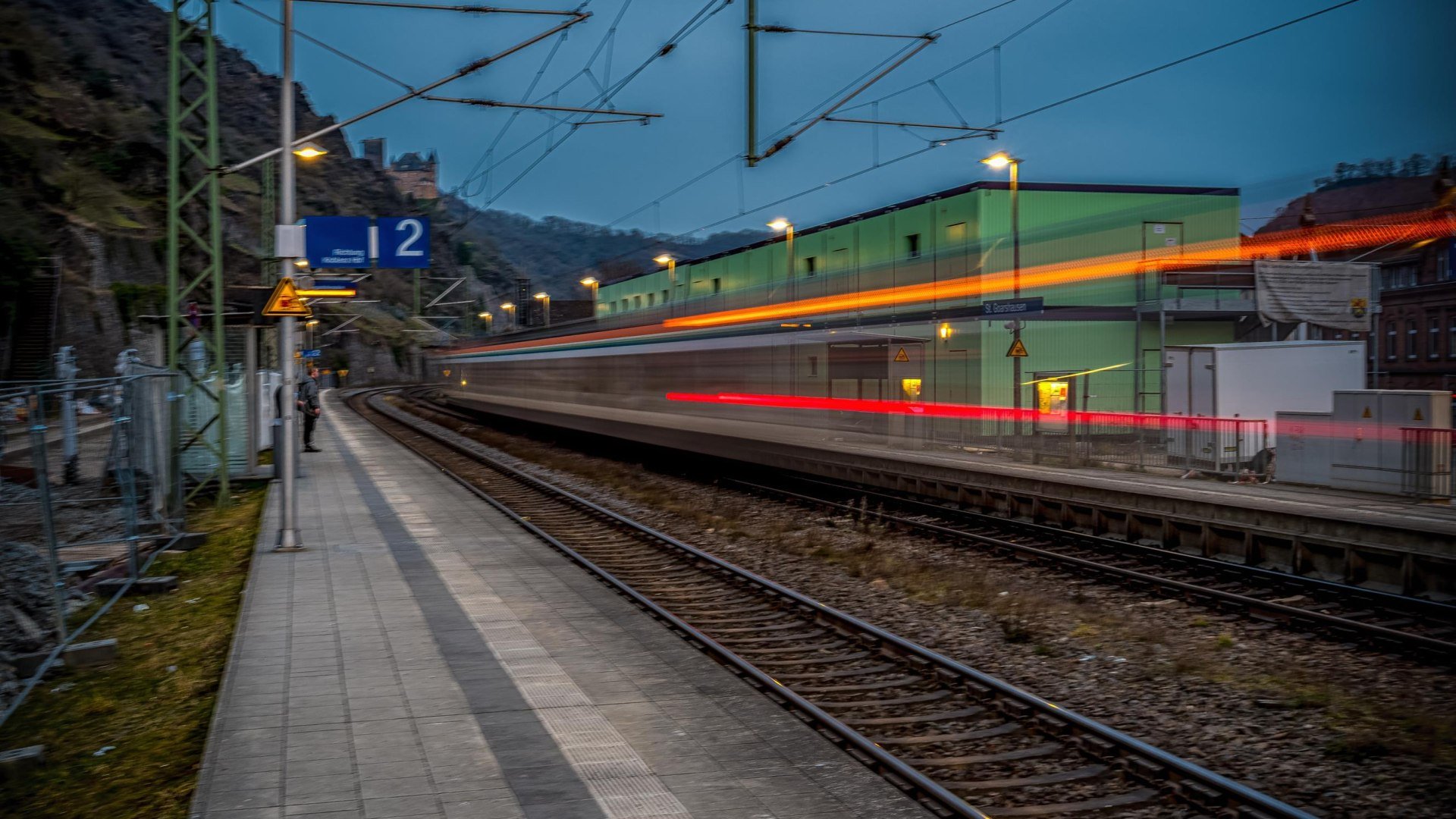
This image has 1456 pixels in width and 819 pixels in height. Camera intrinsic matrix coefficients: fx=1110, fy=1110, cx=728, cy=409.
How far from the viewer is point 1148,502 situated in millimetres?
14891

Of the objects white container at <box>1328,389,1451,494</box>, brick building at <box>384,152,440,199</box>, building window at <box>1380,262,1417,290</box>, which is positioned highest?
brick building at <box>384,152,440,199</box>

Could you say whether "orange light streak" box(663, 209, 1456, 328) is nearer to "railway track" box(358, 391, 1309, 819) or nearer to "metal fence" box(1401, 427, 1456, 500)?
"metal fence" box(1401, 427, 1456, 500)

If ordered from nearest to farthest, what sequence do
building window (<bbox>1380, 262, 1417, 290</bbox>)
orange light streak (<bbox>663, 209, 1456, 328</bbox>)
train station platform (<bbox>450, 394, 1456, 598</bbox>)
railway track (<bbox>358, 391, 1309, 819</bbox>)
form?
railway track (<bbox>358, 391, 1309, 819</bbox>) < train station platform (<bbox>450, 394, 1456, 598</bbox>) < orange light streak (<bbox>663, 209, 1456, 328</bbox>) < building window (<bbox>1380, 262, 1417, 290</bbox>)

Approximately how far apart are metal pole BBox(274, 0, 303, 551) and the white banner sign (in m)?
16.3

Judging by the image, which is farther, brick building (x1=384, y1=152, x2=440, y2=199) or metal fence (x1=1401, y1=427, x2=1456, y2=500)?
brick building (x1=384, y1=152, x2=440, y2=199)

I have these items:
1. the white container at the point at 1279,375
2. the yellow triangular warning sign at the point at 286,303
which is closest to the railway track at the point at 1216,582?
the white container at the point at 1279,375

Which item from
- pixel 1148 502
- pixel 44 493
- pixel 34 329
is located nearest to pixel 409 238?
pixel 1148 502

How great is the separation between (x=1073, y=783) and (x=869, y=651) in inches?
117

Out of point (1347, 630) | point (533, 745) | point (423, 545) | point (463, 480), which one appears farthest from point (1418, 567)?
point (463, 480)

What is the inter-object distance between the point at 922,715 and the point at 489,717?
9.08 ft

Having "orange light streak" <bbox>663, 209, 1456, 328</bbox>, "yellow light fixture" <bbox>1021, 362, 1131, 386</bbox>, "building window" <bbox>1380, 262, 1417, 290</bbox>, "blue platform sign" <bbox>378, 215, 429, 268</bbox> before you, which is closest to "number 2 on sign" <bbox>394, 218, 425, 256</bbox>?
"blue platform sign" <bbox>378, 215, 429, 268</bbox>

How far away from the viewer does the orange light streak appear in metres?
14.6

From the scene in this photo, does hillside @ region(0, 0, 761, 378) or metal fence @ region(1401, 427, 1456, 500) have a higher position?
hillside @ region(0, 0, 761, 378)

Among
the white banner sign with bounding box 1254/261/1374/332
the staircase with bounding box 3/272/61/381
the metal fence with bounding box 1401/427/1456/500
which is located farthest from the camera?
the staircase with bounding box 3/272/61/381
